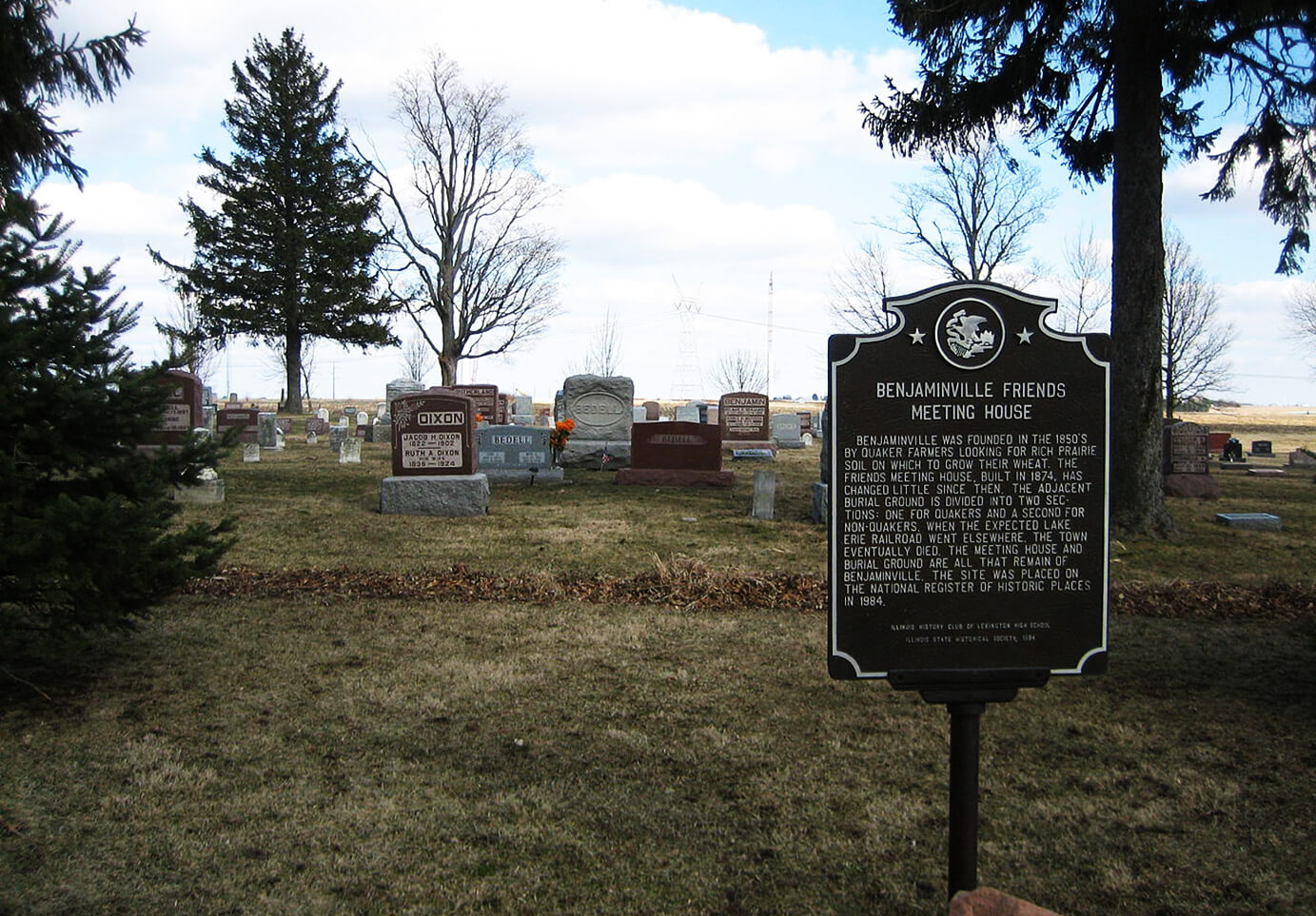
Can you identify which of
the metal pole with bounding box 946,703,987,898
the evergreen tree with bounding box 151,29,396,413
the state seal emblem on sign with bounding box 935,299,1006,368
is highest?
the evergreen tree with bounding box 151,29,396,413

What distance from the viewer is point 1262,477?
22.9 m

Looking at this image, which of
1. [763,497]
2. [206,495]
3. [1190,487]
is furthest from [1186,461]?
[206,495]

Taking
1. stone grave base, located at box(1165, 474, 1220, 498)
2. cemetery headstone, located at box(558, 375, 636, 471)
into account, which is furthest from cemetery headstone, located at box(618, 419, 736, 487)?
stone grave base, located at box(1165, 474, 1220, 498)

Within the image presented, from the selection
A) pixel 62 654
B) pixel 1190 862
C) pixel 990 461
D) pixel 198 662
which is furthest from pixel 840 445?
pixel 62 654

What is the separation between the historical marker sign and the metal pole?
0.20m

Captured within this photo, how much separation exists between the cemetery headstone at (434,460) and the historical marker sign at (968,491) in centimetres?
1091

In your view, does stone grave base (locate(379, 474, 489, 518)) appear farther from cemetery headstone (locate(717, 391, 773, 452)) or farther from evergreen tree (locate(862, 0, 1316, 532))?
cemetery headstone (locate(717, 391, 773, 452))

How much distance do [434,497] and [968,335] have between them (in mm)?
11274

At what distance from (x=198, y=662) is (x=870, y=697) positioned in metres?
4.09

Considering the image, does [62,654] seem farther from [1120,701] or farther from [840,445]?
[1120,701]

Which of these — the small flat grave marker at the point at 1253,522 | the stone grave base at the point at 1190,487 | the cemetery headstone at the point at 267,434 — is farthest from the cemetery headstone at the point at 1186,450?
the cemetery headstone at the point at 267,434

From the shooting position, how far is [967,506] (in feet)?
11.8

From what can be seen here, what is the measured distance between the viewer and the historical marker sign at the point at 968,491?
355cm

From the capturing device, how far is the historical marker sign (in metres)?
3.55
